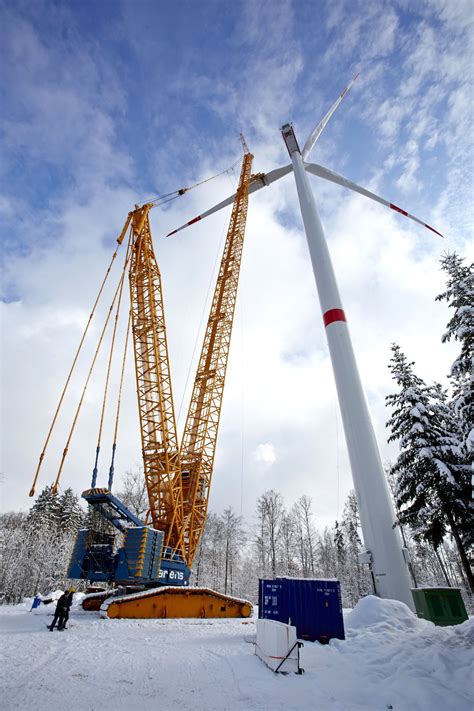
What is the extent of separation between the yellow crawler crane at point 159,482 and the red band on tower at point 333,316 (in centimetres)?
1111

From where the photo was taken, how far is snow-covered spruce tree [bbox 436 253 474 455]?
12605 millimetres

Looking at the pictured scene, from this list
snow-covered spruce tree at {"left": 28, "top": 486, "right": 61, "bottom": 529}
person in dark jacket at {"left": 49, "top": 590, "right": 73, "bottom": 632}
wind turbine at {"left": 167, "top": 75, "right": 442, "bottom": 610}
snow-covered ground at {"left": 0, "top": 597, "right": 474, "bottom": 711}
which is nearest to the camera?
snow-covered ground at {"left": 0, "top": 597, "right": 474, "bottom": 711}

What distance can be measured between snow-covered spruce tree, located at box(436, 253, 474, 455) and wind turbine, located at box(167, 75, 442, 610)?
12.8ft

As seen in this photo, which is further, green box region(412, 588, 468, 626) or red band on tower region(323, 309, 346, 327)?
red band on tower region(323, 309, 346, 327)

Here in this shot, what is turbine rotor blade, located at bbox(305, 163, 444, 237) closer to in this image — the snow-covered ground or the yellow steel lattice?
the yellow steel lattice

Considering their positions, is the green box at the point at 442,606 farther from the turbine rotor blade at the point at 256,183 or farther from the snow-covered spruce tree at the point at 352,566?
the turbine rotor blade at the point at 256,183

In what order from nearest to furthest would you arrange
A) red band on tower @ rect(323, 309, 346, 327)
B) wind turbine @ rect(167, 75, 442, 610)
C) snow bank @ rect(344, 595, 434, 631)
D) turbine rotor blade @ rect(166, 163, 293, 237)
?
snow bank @ rect(344, 595, 434, 631), wind turbine @ rect(167, 75, 442, 610), red band on tower @ rect(323, 309, 346, 327), turbine rotor blade @ rect(166, 163, 293, 237)

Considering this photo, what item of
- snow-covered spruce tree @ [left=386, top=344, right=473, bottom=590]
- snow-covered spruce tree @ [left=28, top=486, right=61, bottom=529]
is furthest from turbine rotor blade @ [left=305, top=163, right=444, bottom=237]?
snow-covered spruce tree @ [left=28, top=486, right=61, bottom=529]

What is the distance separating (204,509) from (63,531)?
32.9 m

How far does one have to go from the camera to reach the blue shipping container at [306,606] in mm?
11672

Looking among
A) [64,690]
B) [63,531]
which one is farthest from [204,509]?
[63,531]

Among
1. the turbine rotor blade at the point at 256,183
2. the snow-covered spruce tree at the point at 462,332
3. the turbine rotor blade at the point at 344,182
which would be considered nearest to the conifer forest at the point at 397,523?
the snow-covered spruce tree at the point at 462,332

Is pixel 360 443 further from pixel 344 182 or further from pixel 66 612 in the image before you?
pixel 344 182

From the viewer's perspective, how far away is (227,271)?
32531 mm
